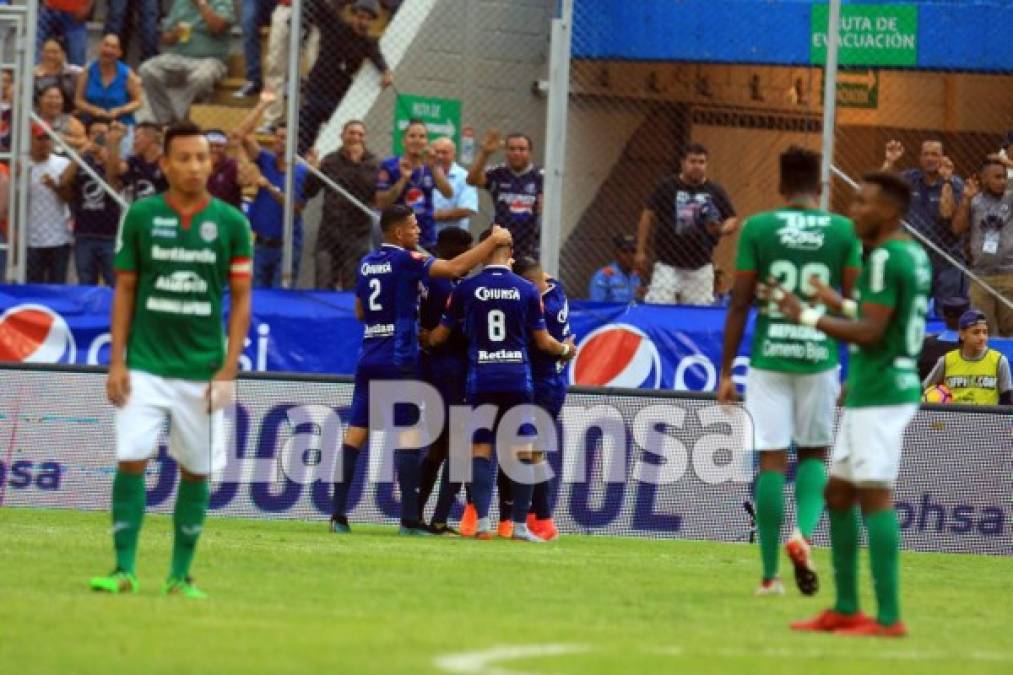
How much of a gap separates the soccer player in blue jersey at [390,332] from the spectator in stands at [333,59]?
5.34 meters

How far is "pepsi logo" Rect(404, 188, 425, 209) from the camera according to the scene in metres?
19.6

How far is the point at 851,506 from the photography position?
9.37 meters

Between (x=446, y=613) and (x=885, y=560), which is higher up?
(x=885, y=560)

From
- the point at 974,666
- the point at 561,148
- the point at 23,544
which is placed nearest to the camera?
the point at 974,666

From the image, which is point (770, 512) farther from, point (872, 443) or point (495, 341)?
point (495, 341)

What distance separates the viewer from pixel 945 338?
18.5m

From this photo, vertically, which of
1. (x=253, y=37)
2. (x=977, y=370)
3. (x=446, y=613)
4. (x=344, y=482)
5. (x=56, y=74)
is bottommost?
(x=446, y=613)

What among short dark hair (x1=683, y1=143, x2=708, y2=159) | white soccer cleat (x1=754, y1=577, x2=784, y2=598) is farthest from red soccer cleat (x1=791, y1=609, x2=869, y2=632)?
short dark hair (x1=683, y1=143, x2=708, y2=159)

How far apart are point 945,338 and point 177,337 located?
10.1 metres

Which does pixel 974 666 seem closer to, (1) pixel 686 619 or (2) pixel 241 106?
(1) pixel 686 619

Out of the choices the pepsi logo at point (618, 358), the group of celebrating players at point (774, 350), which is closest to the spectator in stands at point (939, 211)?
the pepsi logo at point (618, 358)

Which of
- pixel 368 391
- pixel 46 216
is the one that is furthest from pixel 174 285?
pixel 46 216

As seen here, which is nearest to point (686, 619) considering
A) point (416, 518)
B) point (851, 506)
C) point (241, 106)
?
point (851, 506)

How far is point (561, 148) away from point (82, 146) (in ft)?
15.8
